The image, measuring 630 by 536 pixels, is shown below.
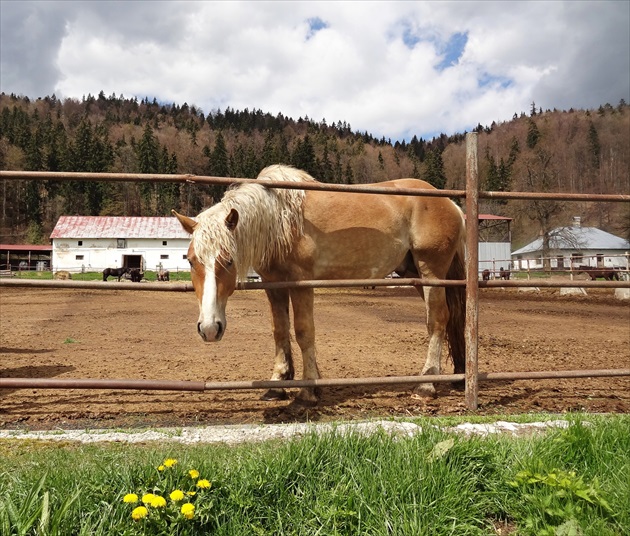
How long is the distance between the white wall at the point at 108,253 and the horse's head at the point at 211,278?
49.1 meters

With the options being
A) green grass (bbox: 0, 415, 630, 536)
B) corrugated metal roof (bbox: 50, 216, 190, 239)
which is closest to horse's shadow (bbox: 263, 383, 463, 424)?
green grass (bbox: 0, 415, 630, 536)

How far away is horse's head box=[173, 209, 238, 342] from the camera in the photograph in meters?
2.84

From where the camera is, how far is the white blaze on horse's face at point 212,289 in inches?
111

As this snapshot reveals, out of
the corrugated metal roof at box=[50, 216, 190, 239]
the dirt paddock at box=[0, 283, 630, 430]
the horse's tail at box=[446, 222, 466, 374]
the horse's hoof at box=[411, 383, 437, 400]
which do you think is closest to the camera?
the dirt paddock at box=[0, 283, 630, 430]

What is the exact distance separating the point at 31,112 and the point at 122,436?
135208 millimetres

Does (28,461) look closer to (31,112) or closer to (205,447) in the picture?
(205,447)

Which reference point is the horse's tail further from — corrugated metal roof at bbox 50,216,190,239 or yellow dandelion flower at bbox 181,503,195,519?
corrugated metal roof at bbox 50,216,190,239

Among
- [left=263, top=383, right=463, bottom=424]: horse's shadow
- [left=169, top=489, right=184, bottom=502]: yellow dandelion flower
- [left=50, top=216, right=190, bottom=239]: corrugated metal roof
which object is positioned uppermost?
[left=50, top=216, right=190, bottom=239]: corrugated metal roof

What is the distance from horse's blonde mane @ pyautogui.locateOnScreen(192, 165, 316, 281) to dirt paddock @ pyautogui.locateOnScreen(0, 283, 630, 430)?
4.06 ft

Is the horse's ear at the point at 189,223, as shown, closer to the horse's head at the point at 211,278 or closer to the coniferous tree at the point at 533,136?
the horse's head at the point at 211,278

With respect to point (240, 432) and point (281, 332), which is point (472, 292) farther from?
point (240, 432)

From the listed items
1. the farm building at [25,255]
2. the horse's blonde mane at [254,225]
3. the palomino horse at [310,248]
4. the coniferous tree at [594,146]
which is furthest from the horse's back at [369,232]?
the coniferous tree at [594,146]

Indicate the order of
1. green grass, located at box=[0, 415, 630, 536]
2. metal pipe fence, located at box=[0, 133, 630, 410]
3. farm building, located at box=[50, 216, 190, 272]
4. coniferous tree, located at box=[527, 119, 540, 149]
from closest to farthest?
green grass, located at box=[0, 415, 630, 536], metal pipe fence, located at box=[0, 133, 630, 410], farm building, located at box=[50, 216, 190, 272], coniferous tree, located at box=[527, 119, 540, 149]

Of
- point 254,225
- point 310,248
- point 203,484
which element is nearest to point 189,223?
point 254,225
